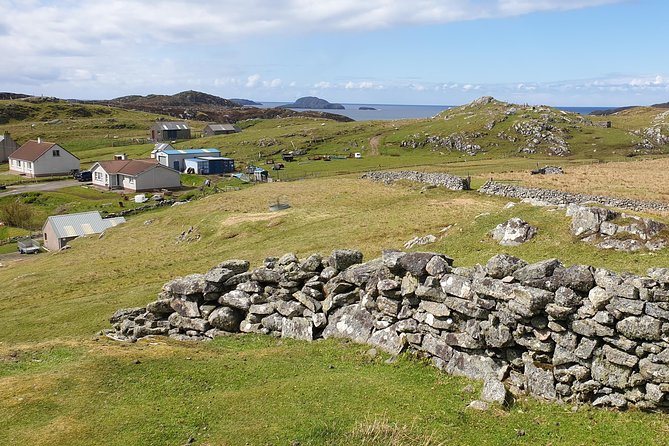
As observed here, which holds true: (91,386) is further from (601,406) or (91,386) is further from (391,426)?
(601,406)

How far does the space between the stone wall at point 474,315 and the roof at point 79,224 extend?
62.6 metres

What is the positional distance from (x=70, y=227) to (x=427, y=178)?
194 ft

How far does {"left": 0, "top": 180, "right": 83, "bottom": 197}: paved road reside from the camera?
130500 mm

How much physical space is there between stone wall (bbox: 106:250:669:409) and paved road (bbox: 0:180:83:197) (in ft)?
392

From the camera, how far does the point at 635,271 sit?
26.2m

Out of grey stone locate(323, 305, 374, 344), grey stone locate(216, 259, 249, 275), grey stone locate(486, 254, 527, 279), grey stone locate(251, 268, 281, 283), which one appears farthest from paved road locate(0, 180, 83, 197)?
grey stone locate(486, 254, 527, 279)

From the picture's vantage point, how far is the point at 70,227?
287ft

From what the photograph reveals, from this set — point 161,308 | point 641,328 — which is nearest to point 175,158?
point 161,308

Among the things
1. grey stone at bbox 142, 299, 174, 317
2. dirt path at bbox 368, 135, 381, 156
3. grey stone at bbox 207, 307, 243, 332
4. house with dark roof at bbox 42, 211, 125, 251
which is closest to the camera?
grey stone at bbox 207, 307, 243, 332

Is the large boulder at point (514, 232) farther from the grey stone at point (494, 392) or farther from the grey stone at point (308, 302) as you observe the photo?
the grey stone at point (494, 392)

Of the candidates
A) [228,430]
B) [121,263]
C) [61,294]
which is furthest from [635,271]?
[121,263]

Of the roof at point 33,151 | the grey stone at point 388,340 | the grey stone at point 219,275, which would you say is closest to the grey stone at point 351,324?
the grey stone at point 388,340

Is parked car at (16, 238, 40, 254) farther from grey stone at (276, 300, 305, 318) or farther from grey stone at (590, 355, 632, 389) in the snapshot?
grey stone at (590, 355, 632, 389)

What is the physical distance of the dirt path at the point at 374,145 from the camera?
172m
